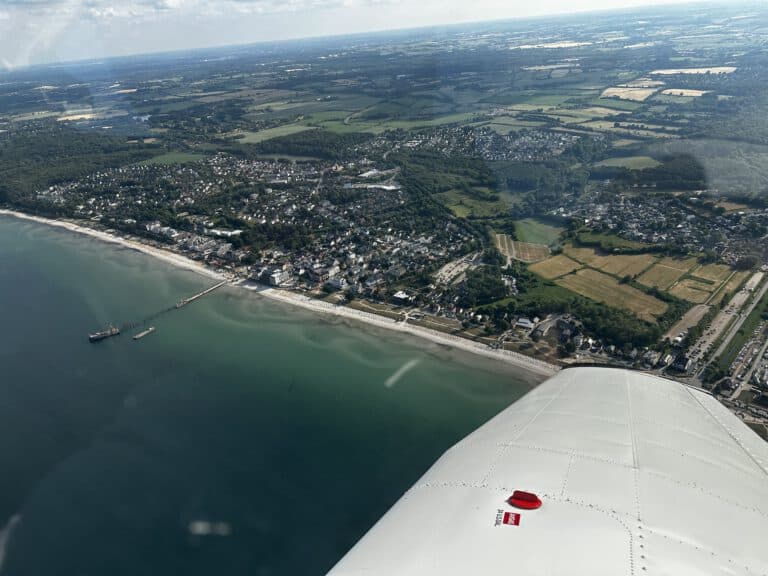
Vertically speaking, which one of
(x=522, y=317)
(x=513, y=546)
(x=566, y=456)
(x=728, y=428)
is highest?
(x=513, y=546)

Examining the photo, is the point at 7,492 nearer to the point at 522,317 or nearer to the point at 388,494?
the point at 388,494

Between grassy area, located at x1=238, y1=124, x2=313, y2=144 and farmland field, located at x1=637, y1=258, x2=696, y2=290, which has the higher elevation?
grassy area, located at x1=238, y1=124, x2=313, y2=144

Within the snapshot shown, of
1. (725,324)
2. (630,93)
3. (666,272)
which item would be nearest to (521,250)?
(666,272)

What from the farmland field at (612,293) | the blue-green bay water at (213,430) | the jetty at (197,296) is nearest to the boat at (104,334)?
the blue-green bay water at (213,430)

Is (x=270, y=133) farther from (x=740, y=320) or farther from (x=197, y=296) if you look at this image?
(x=740, y=320)

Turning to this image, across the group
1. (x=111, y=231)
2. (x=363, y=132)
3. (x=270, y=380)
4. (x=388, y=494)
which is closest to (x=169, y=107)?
(x=363, y=132)

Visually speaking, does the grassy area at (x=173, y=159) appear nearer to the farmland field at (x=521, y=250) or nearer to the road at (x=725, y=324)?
the farmland field at (x=521, y=250)

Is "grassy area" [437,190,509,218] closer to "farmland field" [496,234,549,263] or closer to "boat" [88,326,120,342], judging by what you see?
"farmland field" [496,234,549,263]

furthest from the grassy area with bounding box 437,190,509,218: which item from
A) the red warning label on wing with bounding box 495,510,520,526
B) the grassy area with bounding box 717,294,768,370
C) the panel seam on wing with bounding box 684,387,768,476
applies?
the red warning label on wing with bounding box 495,510,520,526
